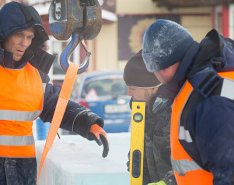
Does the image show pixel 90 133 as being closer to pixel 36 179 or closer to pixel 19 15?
pixel 36 179

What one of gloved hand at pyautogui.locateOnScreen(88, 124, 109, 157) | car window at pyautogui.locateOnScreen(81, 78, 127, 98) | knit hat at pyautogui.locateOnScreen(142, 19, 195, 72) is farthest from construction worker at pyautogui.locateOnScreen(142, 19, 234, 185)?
car window at pyautogui.locateOnScreen(81, 78, 127, 98)

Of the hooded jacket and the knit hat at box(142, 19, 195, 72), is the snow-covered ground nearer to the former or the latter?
the hooded jacket

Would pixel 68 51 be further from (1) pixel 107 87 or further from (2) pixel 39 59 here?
(1) pixel 107 87

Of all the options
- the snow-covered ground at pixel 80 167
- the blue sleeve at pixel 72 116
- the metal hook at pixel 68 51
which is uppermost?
the metal hook at pixel 68 51

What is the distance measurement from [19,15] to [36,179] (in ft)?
3.24

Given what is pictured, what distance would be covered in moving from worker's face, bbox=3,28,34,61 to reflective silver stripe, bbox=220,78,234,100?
A: 1.68 metres

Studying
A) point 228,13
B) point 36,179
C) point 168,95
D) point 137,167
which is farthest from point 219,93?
point 228,13

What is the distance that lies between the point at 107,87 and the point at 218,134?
10706 mm

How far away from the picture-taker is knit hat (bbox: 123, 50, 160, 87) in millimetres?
3840

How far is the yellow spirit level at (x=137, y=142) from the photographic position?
368cm

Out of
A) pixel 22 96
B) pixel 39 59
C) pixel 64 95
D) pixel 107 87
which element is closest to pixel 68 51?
pixel 64 95

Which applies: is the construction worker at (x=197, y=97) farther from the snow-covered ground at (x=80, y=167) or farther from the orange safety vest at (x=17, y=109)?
the orange safety vest at (x=17, y=109)

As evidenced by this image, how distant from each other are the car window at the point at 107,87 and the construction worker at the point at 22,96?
347 inches

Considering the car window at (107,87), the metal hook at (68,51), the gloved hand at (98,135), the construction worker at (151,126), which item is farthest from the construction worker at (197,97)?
the car window at (107,87)
